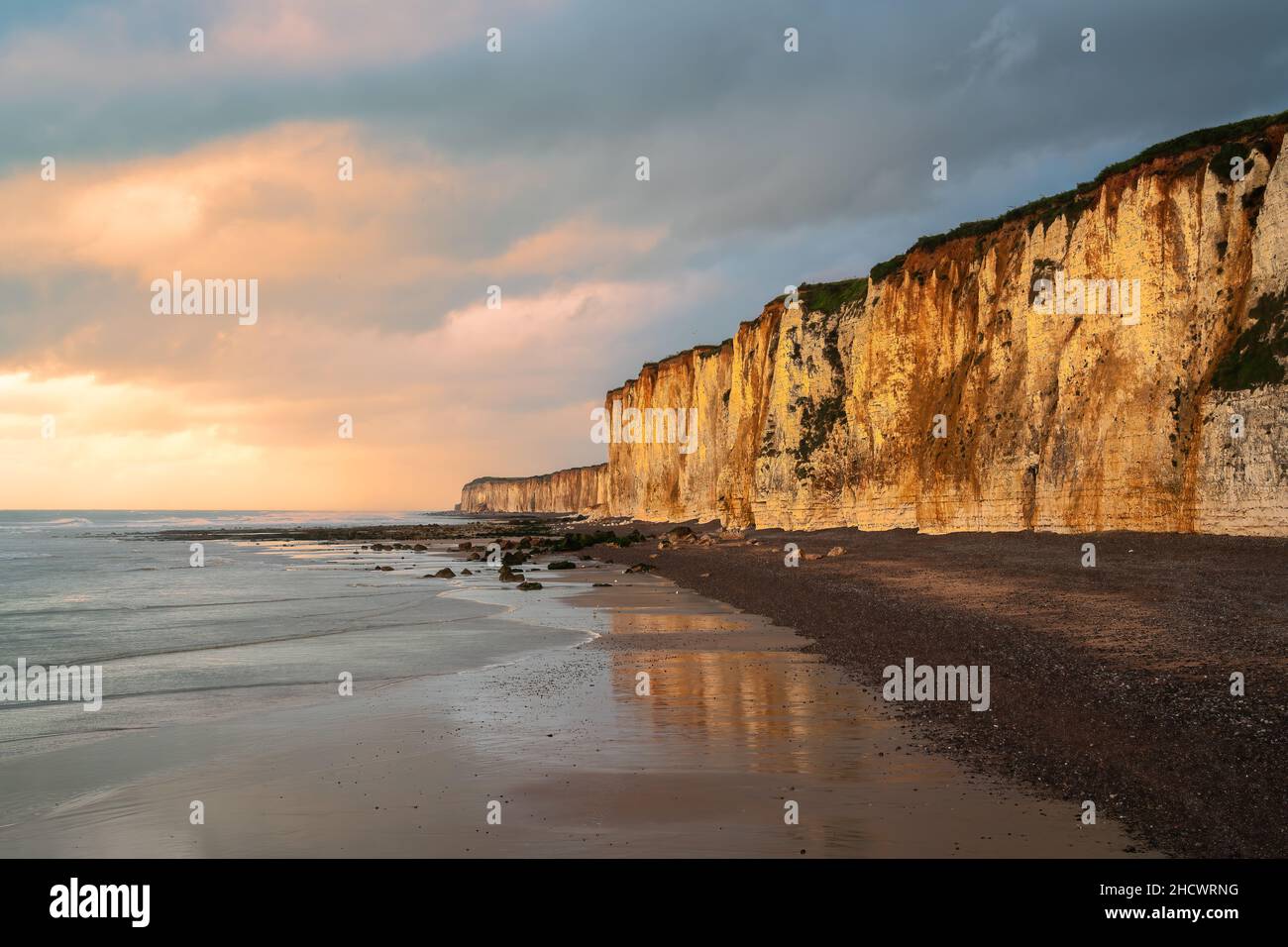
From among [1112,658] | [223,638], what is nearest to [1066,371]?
[1112,658]

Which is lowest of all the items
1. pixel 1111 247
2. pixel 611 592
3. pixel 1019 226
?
pixel 611 592

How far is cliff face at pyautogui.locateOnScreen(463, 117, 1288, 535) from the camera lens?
26016 mm

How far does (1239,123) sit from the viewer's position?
98.2 feet

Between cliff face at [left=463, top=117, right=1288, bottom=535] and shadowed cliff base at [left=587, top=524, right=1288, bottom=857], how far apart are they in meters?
3.38

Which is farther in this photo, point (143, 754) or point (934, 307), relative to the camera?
point (934, 307)

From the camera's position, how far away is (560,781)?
8734 mm

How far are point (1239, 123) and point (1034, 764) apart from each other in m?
31.7

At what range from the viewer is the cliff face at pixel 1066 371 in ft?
85.4

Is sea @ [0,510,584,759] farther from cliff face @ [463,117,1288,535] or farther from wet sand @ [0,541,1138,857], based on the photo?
cliff face @ [463,117,1288,535]

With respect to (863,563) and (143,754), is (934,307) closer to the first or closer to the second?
(863,563)

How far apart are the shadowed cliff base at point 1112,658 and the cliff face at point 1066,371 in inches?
133

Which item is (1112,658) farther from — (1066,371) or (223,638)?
(1066,371)

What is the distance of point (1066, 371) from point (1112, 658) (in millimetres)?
25200
